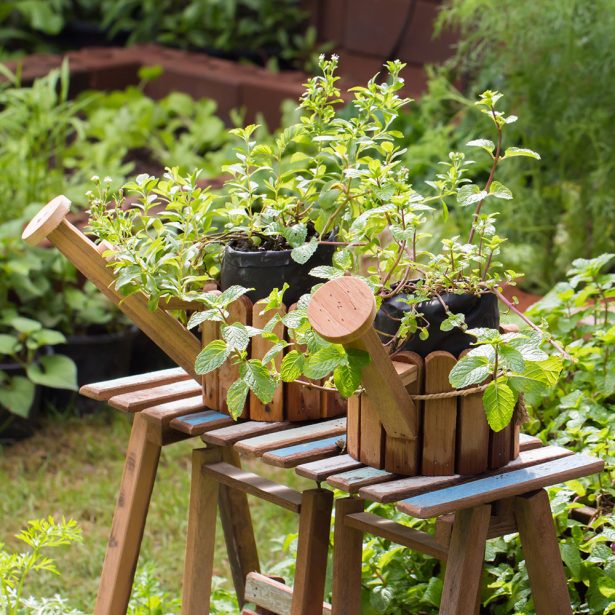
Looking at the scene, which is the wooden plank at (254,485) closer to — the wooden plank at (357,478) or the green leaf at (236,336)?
the wooden plank at (357,478)

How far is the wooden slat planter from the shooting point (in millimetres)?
2137

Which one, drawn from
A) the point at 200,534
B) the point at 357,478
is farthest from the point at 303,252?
the point at 200,534

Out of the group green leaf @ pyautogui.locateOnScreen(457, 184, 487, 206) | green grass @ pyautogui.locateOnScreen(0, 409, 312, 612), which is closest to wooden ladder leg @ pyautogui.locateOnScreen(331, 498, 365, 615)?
green leaf @ pyautogui.locateOnScreen(457, 184, 487, 206)

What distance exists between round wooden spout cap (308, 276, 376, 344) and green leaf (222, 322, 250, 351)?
245mm

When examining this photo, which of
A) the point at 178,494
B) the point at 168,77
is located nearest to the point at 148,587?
the point at 178,494

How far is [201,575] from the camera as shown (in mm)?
2605

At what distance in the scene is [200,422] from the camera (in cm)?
241

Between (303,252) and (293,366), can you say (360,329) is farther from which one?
(303,252)

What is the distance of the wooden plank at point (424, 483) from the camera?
206 cm

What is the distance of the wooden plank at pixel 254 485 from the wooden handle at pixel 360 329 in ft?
1.49

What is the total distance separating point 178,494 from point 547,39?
6.93 ft

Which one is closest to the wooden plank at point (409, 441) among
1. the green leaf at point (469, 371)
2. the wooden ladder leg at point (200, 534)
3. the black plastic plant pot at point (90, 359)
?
the green leaf at point (469, 371)

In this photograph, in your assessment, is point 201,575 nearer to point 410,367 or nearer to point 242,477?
point 242,477

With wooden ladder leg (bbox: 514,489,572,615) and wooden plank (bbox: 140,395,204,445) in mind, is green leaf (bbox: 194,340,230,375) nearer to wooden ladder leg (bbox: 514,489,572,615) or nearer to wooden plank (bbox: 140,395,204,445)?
wooden plank (bbox: 140,395,204,445)
